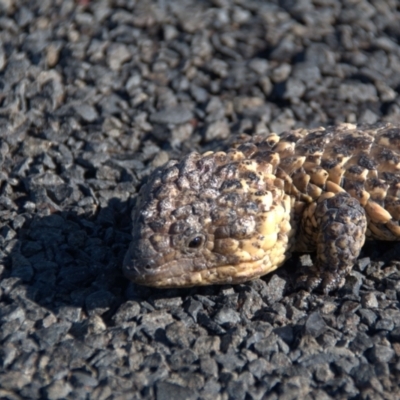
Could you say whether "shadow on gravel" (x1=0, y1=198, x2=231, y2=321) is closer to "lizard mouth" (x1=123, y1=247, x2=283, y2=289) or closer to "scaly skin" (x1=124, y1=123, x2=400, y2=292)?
"lizard mouth" (x1=123, y1=247, x2=283, y2=289)

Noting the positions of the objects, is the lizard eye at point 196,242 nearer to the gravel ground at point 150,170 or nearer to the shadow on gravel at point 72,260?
the gravel ground at point 150,170

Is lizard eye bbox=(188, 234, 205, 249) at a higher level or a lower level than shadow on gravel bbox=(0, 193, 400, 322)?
higher

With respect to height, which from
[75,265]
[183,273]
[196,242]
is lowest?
[75,265]

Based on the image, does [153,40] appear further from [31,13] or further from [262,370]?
[262,370]

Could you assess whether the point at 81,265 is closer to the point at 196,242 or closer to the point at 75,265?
the point at 75,265

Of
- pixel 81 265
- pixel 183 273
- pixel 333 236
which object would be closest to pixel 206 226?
pixel 183 273

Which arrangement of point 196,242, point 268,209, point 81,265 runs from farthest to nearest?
1. point 81,265
2. point 268,209
3. point 196,242

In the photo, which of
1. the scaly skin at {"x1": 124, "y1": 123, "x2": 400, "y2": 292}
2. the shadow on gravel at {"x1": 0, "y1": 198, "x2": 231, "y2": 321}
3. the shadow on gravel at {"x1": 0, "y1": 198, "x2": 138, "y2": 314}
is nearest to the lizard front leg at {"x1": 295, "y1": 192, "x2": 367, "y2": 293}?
the scaly skin at {"x1": 124, "y1": 123, "x2": 400, "y2": 292}
